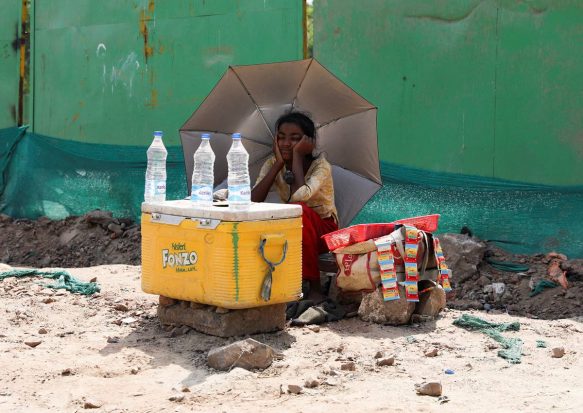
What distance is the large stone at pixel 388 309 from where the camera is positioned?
538 cm

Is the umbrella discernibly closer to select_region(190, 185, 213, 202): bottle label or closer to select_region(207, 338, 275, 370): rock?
select_region(190, 185, 213, 202): bottle label

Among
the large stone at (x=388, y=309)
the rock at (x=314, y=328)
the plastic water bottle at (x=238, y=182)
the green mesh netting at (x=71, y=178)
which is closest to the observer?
the plastic water bottle at (x=238, y=182)

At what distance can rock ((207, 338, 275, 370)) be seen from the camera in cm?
443

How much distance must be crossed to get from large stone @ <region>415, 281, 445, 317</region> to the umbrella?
978mm

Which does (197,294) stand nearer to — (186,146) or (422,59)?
(186,146)

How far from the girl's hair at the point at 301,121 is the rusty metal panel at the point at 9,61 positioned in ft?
16.6

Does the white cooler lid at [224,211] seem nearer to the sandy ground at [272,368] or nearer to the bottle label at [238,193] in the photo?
the bottle label at [238,193]

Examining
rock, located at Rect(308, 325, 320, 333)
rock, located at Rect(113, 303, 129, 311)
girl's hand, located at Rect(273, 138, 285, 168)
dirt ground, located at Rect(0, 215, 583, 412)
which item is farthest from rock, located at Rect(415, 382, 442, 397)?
girl's hand, located at Rect(273, 138, 285, 168)

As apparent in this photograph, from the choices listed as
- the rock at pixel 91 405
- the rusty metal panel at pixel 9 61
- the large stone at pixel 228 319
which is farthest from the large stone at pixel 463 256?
the rusty metal panel at pixel 9 61

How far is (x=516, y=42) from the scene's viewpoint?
273 inches

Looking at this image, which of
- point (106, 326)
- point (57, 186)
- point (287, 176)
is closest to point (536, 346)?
point (287, 176)

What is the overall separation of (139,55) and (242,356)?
548 cm

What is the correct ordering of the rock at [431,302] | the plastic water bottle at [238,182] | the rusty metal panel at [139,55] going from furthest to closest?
1. the rusty metal panel at [139,55]
2. the rock at [431,302]
3. the plastic water bottle at [238,182]

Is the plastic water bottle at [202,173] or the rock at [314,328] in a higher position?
the plastic water bottle at [202,173]
